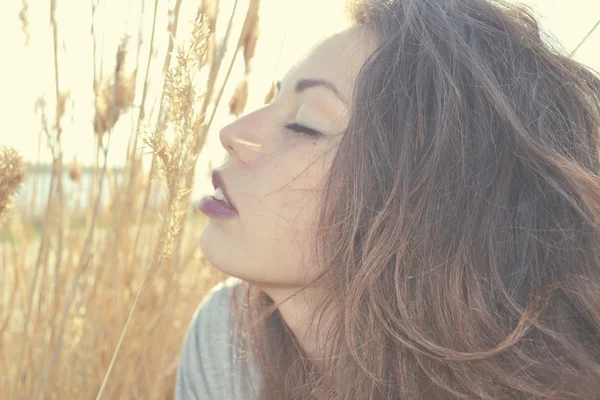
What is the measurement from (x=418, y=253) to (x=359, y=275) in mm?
92

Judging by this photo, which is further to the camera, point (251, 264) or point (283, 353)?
point (283, 353)

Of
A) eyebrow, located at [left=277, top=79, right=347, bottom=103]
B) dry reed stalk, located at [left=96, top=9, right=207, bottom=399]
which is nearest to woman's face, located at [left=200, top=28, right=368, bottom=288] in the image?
eyebrow, located at [left=277, top=79, right=347, bottom=103]

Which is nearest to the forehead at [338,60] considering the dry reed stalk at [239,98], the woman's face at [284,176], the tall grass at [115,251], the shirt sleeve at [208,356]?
the woman's face at [284,176]

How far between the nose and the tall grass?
0.15 feet

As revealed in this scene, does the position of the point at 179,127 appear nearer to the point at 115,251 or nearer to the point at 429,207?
the point at 429,207

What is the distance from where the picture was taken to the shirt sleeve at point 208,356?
1.28 meters

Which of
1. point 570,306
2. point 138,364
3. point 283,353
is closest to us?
A: point 570,306

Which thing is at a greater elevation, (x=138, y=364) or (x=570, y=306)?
(x=570, y=306)

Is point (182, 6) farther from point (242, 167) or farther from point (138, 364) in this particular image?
point (138, 364)

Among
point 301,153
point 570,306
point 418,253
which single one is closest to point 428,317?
point 418,253

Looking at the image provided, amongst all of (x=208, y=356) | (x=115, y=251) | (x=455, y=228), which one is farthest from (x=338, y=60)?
(x=208, y=356)

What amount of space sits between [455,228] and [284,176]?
0.27 meters

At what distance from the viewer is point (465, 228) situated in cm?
90

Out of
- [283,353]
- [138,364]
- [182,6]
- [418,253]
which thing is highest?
[182,6]
